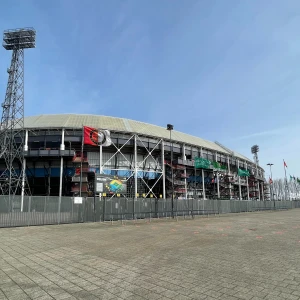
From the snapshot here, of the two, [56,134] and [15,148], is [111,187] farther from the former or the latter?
[15,148]

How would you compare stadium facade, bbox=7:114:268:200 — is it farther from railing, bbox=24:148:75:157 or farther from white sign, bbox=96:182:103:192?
white sign, bbox=96:182:103:192

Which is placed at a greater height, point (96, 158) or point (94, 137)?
point (94, 137)

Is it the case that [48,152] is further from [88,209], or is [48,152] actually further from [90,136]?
[88,209]

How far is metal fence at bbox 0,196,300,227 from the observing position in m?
20.2

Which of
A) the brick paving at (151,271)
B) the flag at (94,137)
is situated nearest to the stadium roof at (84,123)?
the flag at (94,137)

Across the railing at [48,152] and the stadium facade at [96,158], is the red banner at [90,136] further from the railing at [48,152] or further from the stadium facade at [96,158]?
the railing at [48,152]

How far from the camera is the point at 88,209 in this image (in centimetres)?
2520

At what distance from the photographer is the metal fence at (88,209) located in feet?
66.4

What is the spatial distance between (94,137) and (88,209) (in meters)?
18.9

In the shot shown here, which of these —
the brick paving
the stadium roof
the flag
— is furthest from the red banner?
the brick paving

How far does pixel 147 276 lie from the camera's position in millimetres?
Result: 6766

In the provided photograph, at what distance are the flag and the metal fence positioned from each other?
15.9 meters

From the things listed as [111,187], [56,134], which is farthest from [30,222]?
[56,134]

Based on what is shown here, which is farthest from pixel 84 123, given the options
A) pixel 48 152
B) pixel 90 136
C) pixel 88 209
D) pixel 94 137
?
pixel 88 209
